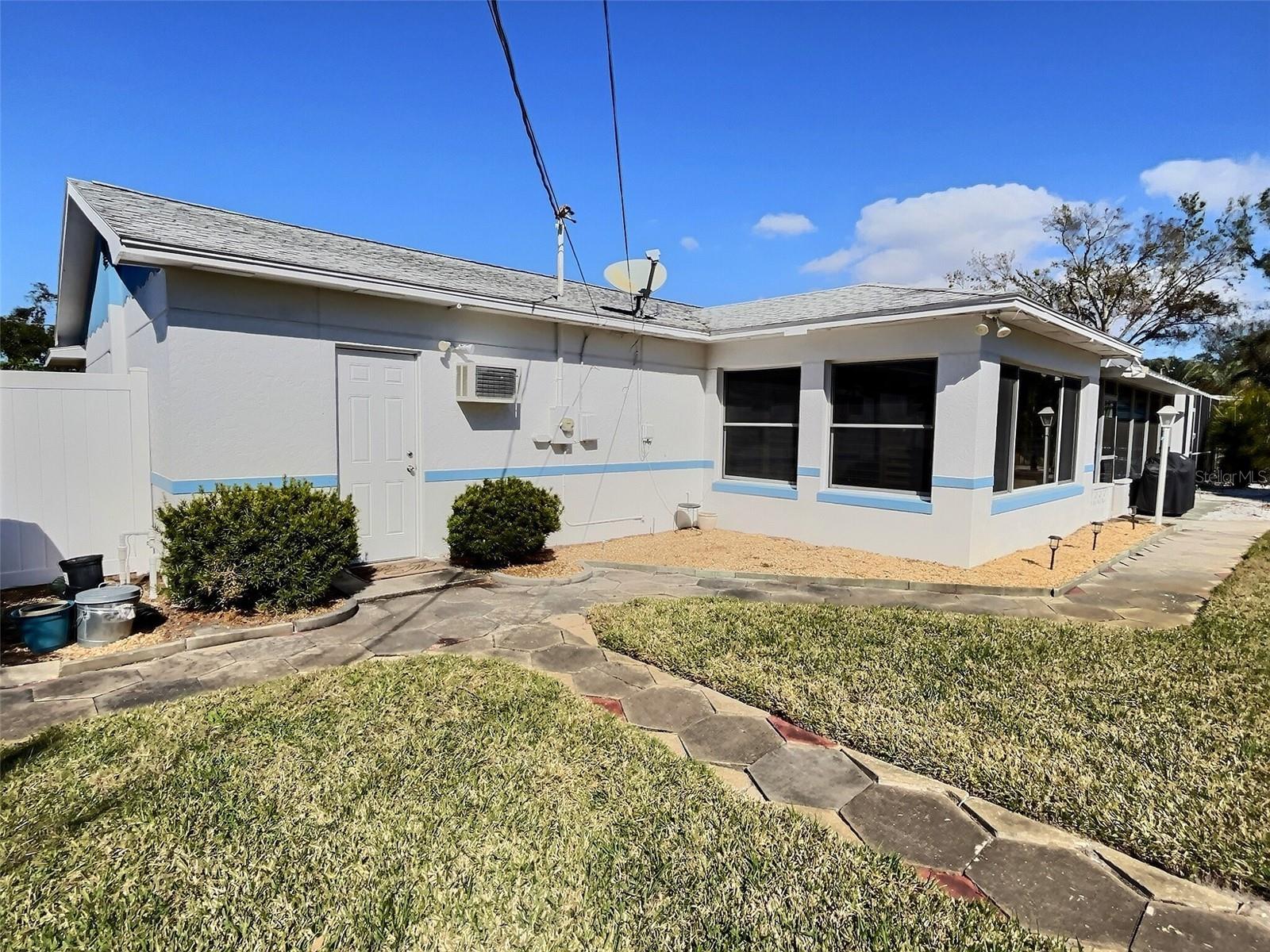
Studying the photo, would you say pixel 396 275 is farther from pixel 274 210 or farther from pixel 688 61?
pixel 688 61

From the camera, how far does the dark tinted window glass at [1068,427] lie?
9.82 m

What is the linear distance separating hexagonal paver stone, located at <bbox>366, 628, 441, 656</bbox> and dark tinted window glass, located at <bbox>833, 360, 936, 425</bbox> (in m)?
6.40

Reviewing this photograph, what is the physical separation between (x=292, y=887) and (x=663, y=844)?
1.36m

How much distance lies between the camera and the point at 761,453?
10031 millimetres

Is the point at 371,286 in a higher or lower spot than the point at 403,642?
higher

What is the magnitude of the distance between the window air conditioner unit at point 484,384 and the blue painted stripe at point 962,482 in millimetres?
5491

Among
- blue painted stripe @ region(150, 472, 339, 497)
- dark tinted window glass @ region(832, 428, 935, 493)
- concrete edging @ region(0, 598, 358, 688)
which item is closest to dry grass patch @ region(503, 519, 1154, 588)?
dark tinted window glass @ region(832, 428, 935, 493)

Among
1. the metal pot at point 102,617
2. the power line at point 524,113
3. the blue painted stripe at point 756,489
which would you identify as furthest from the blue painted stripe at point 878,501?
the metal pot at point 102,617

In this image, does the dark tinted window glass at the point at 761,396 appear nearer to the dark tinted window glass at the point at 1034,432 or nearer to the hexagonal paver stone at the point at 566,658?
the dark tinted window glass at the point at 1034,432

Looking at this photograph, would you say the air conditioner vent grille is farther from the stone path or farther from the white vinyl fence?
Answer: the white vinyl fence

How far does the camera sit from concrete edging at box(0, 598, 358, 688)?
4133mm

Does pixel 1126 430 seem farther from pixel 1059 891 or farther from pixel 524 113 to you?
pixel 1059 891

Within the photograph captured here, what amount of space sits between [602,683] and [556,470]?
484 centimetres

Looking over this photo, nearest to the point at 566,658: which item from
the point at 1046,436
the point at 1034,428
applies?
the point at 1034,428
